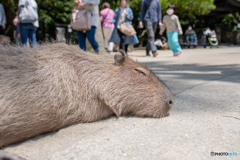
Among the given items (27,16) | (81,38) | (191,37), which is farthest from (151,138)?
(191,37)

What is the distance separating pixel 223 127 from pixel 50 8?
18794 mm

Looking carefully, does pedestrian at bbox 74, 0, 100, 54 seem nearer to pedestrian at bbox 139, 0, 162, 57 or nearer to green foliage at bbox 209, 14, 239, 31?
pedestrian at bbox 139, 0, 162, 57

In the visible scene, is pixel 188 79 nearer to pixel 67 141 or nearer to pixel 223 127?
pixel 223 127

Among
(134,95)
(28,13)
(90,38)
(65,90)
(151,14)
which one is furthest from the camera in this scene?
(151,14)

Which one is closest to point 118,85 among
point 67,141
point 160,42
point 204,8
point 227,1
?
point 67,141

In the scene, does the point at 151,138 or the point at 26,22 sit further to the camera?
the point at 26,22

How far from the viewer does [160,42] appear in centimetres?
1683

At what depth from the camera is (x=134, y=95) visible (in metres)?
2.30

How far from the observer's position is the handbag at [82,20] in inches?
195

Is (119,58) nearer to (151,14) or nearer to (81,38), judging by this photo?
(81,38)

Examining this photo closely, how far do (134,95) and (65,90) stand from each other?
2.25 ft

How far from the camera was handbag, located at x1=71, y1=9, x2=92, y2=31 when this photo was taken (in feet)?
16.3

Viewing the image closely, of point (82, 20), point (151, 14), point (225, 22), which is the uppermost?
point (225, 22)

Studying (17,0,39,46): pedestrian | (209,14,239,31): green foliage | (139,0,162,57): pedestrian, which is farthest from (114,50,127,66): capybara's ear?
(209,14,239,31): green foliage
